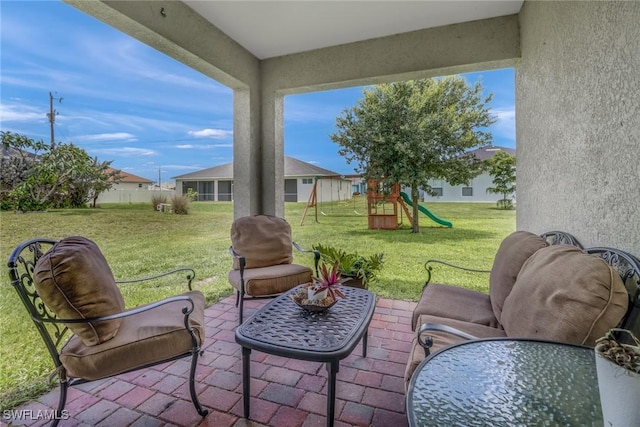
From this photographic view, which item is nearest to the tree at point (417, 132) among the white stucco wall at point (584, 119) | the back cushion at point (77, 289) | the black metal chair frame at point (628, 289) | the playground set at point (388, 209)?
the playground set at point (388, 209)

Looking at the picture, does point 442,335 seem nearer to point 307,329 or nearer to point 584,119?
point 307,329

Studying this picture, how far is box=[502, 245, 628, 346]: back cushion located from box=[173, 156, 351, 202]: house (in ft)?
10.2

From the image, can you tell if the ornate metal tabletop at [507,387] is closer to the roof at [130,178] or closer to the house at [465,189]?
the roof at [130,178]

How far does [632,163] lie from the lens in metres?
1.40

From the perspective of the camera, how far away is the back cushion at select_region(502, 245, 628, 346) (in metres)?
1.22

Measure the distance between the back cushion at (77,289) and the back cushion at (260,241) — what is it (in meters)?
1.60

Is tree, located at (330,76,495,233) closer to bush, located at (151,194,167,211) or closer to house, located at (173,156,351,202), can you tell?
house, located at (173,156,351,202)

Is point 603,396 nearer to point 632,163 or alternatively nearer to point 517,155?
point 632,163

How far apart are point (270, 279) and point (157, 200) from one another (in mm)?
1716

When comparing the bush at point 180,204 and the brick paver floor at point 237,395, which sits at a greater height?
the bush at point 180,204

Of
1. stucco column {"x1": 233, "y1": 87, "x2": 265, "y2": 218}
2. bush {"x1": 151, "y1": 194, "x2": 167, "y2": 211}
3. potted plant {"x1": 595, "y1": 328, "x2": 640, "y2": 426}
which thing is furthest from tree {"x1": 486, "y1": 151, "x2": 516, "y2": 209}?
bush {"x1": 151, "y1": 194, "x2": 167, "y2": 211}

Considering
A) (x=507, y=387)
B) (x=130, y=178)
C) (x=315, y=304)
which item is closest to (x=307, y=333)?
(x=315, y=304)

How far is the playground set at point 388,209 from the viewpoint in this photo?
471 cm

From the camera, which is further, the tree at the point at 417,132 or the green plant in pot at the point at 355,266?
the tree at the point at 417,132
